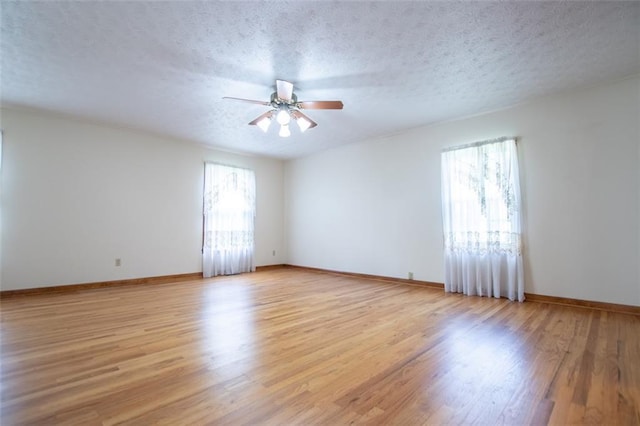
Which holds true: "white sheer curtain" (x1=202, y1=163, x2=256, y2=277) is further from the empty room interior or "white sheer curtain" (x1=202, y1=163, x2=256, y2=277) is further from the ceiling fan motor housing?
the ceiling fan motor housing

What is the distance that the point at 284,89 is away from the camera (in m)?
3.09

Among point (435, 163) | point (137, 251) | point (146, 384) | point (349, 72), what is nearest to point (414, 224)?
point (435, 163)

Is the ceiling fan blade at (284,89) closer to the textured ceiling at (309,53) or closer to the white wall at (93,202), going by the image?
the textured ceiling at (309,53)

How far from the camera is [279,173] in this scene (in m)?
7.45

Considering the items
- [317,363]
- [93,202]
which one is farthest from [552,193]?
[93,202]

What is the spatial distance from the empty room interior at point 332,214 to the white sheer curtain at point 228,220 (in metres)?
0.05

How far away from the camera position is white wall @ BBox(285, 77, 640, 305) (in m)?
3.37

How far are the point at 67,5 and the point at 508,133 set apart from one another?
4.98 metres

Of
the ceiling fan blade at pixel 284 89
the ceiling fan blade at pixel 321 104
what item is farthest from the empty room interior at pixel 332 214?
the ceiling fan blade at pixel 321 104

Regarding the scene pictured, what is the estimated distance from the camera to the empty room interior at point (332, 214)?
5.97ft

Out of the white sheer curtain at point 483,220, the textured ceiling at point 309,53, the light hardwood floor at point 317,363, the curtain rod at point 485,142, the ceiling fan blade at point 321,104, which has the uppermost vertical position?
the textured ceiling at point 309,53

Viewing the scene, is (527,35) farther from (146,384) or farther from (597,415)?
(146,384)

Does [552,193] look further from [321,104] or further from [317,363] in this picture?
[317,363]

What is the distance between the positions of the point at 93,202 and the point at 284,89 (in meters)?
3.89
